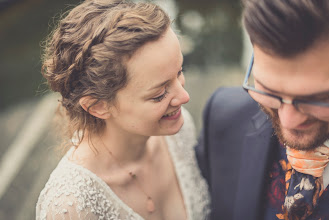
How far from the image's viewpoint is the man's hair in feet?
4.23

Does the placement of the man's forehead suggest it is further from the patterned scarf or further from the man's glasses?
the patterned scarf

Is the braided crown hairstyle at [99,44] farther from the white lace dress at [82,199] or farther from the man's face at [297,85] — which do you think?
the man's face at [297,85]

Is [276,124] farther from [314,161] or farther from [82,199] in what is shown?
[82,199]

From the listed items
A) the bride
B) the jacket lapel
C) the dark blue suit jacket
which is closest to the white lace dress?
the bride

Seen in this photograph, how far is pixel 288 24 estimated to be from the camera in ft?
4.38

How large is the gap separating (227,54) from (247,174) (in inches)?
181

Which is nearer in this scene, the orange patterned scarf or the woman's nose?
the orange patterned scarf

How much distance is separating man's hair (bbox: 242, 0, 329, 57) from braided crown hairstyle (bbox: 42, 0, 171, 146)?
63cm

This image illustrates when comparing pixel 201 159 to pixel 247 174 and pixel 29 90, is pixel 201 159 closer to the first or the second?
pixel 247 174

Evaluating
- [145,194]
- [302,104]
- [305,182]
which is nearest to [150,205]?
[145,194]

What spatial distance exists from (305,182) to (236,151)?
51 cm

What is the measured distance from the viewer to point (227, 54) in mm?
6352

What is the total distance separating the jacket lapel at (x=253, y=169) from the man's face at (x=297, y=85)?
31cm

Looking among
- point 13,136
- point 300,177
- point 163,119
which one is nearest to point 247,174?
point 300,177
